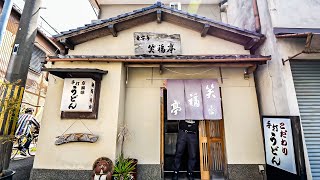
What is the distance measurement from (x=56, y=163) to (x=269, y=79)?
8.20 m

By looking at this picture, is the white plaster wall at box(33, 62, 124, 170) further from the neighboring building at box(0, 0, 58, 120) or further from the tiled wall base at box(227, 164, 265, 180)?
the neighboring building at box(0, 0, 58, 120)

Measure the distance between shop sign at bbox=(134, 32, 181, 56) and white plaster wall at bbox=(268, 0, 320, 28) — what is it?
374 cm

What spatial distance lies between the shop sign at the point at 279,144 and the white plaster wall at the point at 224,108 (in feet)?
2.40

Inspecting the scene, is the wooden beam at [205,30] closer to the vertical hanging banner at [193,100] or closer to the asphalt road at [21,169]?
the vertical hanging banner at [193,100]

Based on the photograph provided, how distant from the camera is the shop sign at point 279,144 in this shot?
4699 millimetres

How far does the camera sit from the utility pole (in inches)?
184

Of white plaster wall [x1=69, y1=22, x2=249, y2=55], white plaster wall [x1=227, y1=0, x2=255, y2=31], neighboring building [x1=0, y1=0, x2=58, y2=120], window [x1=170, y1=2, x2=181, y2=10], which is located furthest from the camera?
window [x1=170, y1=2, x2=181, y2=10]

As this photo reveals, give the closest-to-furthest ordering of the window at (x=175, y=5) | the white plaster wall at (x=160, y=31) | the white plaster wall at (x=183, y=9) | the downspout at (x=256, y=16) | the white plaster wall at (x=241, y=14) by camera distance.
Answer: the downspout at (x=256, y=16), the white plaster wall at (x=160, y=31), the white plaster wall at (x=241, y=14), the window at (x=175, y=5), the white plaster wall at (x=183, y=9)

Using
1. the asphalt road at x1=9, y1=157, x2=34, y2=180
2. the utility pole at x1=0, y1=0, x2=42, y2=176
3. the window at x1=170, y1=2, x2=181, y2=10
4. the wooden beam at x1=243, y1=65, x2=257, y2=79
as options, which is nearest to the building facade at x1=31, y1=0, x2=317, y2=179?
the wooden beam at x1=243, y1=65, x2=257, y2=79

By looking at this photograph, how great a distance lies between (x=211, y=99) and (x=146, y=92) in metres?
2.61

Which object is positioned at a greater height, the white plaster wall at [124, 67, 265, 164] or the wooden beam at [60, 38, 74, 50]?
the wooden beam at [60, 38, 74, 50]

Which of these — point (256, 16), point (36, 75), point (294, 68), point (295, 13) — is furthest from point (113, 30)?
point (36, 75)

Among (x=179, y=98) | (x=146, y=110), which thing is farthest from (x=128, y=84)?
(x=179, y=98)

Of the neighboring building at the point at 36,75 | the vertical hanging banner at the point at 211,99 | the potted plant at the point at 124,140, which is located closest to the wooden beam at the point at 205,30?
the vertical hanging banner at the point at 211,99
